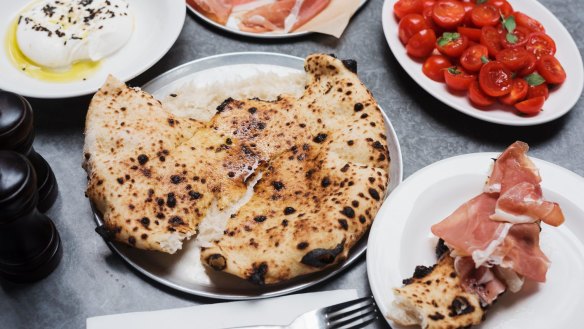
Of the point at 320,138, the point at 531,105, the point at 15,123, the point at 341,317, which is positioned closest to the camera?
the point at 15,123

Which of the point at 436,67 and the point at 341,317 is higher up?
the point at 436,67

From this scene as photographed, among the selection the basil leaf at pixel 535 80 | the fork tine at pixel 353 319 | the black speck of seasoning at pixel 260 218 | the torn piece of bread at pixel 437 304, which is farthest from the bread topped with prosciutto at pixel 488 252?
the basil leaf at pixel 535 80

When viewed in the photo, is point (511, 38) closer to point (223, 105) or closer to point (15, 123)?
point (223, 105)

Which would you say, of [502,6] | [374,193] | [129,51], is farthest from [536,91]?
[129,51]

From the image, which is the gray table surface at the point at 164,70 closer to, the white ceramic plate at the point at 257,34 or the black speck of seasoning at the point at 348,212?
the white ceramic plate at the point at 257,34

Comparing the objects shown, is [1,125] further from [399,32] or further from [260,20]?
[399,32]

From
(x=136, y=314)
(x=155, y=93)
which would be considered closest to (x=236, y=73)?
(x=155, y=93)
